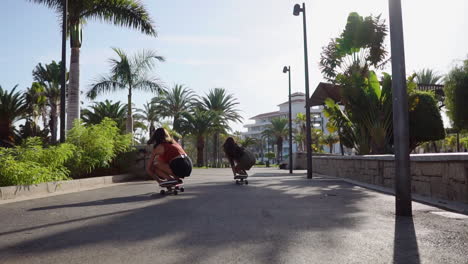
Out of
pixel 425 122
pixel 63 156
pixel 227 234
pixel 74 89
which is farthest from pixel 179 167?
pixel 425 122

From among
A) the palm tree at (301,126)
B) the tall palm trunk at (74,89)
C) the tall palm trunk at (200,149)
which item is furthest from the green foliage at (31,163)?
the palm tree at (301,126)

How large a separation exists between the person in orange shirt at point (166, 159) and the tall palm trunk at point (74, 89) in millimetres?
7675

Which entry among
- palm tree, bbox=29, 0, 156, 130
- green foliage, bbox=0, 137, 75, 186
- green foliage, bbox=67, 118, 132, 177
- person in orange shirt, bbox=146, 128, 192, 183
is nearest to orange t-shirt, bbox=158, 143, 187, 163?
person in orange shirt, bbox=146, 128, 192, 183

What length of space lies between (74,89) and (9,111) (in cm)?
2199

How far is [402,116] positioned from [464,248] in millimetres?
2406

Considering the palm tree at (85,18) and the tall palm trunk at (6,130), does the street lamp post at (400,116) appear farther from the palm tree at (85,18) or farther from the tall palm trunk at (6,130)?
the tall palm trunk at (6,130)

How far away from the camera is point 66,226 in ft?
16.5

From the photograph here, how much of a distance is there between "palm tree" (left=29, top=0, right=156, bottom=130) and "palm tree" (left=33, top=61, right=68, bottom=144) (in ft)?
72.9

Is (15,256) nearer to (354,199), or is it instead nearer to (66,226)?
(66,226)

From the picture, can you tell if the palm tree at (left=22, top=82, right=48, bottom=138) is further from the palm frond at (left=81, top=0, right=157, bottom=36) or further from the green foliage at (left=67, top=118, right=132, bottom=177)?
the green foliage at (left=67, top=118, right=132, bottom=177)

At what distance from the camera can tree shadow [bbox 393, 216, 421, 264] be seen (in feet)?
11.1

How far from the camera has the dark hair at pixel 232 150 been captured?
12.1m

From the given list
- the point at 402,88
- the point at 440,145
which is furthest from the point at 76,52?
the point at 440,145

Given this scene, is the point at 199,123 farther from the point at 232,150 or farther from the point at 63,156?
the point at 63,156
